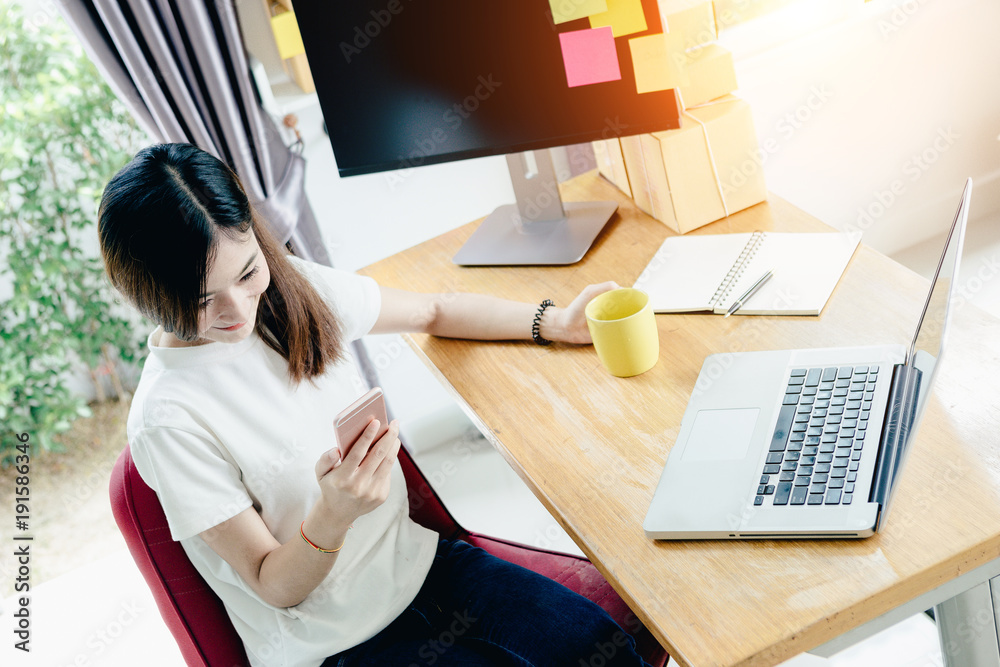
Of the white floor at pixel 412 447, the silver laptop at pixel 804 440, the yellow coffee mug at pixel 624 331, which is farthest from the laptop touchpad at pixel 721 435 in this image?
the white floor at pixel 412 447

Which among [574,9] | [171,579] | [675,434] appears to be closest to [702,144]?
[574,9]

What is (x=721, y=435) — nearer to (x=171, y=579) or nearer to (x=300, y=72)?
(x=171, y=579)

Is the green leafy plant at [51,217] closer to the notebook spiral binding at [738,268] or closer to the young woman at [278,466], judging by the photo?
the young woman at [278,466]

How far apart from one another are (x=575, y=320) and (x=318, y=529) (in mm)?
484

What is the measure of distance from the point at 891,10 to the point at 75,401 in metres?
2.57

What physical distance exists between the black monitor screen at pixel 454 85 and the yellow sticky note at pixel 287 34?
0.33m

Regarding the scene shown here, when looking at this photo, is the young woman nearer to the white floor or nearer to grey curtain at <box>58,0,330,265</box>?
grey curtain at <box>58,0,330,265</box>

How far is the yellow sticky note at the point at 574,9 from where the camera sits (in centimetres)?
129

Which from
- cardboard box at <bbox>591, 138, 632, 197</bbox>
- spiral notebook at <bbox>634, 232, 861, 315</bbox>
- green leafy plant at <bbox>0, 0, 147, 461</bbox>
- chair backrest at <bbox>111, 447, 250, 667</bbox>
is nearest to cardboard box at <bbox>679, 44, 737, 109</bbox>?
cardboard box at <bbox>591, 138, 632, 197</bbox>

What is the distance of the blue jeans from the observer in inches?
42.7

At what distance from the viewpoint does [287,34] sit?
5.99ft

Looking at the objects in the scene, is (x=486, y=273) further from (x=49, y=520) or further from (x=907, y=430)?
(x=49, y=520)

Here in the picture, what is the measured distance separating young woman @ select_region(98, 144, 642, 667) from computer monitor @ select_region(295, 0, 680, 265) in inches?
11.6

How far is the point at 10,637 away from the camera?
222cm
